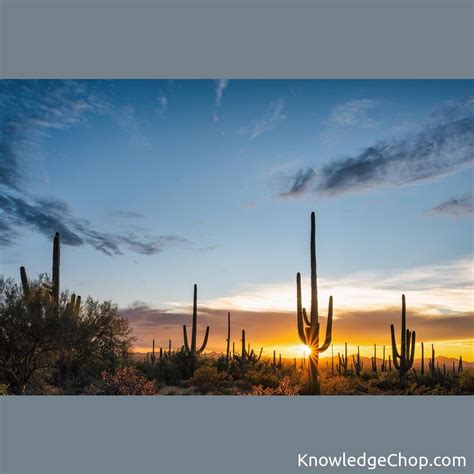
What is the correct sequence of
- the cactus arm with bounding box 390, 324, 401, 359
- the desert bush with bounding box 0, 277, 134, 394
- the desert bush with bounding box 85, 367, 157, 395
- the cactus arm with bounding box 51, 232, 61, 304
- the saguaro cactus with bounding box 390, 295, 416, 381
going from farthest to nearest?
the cactus arm with bounding box 390, 324, 401, 359
the saguaro cactus with bounding box 390, 295, 416, 381
the cactus arm with bounding box 51, 232, 61, 304
the desert bush with bounding box 0, 277, 134, 394
the desert bush with bounding box 85, 367, 157, 395

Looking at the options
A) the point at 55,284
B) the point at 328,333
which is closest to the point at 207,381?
the point at 328,333

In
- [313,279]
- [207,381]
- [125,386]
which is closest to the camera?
[125,386]

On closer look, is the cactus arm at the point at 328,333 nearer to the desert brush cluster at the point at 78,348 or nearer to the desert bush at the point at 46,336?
the desert brush cluster at the point at 78,348

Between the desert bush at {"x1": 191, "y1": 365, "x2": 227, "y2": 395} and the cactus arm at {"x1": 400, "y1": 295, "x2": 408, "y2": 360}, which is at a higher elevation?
the cactus arm at {"x1": 400, "y1": 295, "x2": 408, "y2": 360}

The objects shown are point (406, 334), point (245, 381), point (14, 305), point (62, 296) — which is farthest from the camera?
point (406, 334)

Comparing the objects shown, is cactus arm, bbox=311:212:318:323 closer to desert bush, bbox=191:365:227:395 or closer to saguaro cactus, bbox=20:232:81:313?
desert bush, bbox=191:365:227:395

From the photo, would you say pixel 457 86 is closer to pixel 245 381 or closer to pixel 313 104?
pixel 313 104

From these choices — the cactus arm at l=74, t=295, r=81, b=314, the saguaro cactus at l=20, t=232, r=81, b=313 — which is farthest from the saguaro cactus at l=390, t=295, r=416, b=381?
the saguaro cactus at l=20, t=232, r=81, b=313

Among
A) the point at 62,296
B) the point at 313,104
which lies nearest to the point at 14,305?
the point at 62,296

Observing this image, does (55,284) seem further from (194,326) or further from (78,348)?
(194,326)

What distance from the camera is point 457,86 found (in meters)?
19.0

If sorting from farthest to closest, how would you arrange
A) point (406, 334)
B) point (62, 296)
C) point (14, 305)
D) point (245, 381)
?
point (406, 334)
point (245, 381)
point (62, 296)
point (14, 305)
